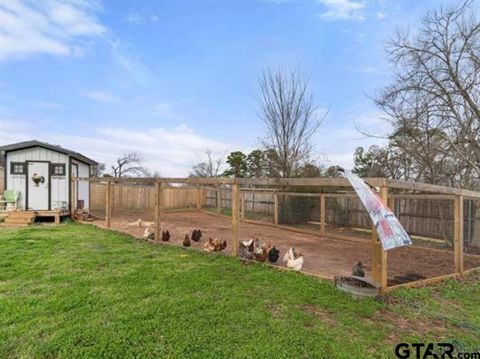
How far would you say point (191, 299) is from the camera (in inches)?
146

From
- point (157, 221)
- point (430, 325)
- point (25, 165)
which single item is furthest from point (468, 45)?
point (25, 165)

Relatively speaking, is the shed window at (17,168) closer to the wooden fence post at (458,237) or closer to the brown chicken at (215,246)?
the brown chicken at (215,246)

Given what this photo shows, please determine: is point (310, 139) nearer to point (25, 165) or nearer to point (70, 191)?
point (70, 191)

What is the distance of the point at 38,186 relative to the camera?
11.4 metres

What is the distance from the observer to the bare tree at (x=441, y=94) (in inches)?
315

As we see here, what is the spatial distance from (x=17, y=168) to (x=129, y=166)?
22.8 m

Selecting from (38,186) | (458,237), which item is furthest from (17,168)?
(458,237)

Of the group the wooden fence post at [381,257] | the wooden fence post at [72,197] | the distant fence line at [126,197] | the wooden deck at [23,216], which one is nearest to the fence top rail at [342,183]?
the wooden fence post at [381,257]

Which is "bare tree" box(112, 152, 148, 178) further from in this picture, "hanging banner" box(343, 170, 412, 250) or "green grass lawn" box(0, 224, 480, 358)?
"hanging banner" box(343, 170, 412, 250)

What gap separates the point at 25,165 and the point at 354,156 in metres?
16.2

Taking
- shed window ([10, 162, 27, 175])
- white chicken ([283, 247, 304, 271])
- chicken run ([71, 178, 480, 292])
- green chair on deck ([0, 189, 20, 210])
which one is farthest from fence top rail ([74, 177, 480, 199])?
shed window ([10, 162, 27, 175])
